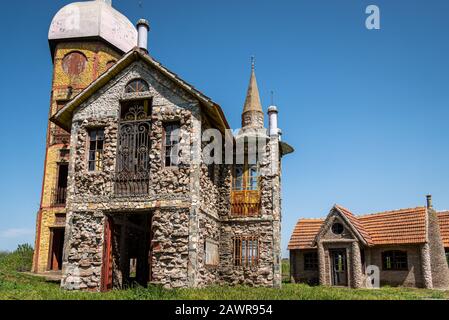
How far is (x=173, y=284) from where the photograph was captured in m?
14.2

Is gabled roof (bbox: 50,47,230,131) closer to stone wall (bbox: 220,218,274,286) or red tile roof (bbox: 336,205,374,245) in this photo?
stone wall (bbox: 220,218,274,286)

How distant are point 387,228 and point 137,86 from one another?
58.7 feet

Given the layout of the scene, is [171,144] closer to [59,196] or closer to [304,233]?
[59,196]

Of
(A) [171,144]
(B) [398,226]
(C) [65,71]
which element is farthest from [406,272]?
(C) [65,71]

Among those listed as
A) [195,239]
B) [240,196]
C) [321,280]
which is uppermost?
[240,196]

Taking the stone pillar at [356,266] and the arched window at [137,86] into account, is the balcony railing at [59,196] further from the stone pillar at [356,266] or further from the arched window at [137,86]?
the stone pillar at [356,266]

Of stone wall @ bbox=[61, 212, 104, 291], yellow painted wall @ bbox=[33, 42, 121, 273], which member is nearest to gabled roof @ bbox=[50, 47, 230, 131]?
stone wall @ bbox=[61, 212, 104, 291]

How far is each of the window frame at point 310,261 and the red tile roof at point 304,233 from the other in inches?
28.3

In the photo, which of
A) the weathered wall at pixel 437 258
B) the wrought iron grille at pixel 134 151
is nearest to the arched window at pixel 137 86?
the wrought iron grille at pixel 134 151

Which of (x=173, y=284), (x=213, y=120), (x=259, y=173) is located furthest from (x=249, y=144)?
(x=173, y=284)

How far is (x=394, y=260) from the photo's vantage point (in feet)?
82.9
